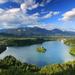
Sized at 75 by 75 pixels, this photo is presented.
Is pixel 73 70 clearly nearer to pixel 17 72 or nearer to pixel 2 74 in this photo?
pixel 17 72

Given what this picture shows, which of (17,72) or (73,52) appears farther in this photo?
(73,52)

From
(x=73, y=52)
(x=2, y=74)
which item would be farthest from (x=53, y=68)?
(x=73, y=52)

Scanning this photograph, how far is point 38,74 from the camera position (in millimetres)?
30719

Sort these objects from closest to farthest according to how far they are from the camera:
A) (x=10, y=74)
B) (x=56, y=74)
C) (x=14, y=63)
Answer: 1. (x=10, y=74)
2. (x=56, y=74)
3. (x=14, y=63)

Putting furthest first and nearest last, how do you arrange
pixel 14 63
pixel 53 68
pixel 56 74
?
pixel 14 63
pixel 53 68
pixel 56 74

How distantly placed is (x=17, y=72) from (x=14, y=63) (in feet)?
38.5

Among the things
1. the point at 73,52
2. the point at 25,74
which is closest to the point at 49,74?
the point at 25,74

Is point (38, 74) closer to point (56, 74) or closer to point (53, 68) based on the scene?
point (56, 74)

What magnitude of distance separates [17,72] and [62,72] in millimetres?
6373

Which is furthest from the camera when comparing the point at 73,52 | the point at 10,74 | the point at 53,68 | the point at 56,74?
the point at 73,52


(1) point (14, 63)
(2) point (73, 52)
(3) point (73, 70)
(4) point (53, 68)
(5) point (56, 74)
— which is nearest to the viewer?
(5) point (56, 74)

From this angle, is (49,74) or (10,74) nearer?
(10,74)

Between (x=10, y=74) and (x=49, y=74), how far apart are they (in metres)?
5.70

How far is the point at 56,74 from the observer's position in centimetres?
3125
